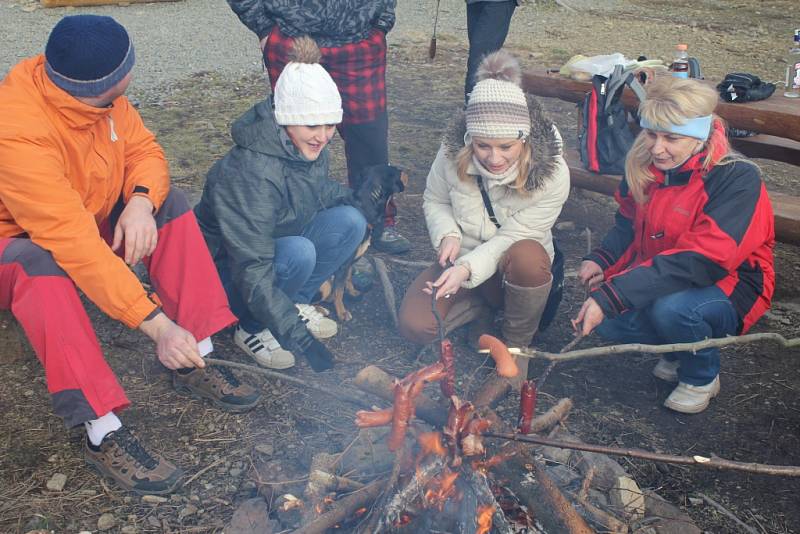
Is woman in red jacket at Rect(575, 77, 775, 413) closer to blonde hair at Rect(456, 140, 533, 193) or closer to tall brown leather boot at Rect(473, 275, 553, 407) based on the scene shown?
tall brown leather boot at Rect(473, 275, 553, 407)

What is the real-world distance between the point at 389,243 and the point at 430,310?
114 centimetres

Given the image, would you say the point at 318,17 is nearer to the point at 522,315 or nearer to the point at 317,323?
the point at 317,323

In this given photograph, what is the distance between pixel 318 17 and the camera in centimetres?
419

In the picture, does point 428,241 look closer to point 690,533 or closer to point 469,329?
point 469,329

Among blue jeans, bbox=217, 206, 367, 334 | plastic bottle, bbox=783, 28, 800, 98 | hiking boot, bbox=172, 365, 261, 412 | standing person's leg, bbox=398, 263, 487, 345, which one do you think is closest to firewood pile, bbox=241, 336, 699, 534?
hiking boot, bbox=172, 365, 261, 412

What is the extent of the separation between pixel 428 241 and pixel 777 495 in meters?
2.61

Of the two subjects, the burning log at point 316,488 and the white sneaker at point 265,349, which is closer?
the burning log at point 316,488

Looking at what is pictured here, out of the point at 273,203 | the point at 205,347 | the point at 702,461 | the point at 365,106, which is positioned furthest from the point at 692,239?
the point at 365,106

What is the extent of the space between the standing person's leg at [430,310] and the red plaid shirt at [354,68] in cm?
139

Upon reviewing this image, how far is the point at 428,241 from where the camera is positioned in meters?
4.80

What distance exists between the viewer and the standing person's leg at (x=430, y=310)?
11.6 feet

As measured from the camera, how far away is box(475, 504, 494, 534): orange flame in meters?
2.22

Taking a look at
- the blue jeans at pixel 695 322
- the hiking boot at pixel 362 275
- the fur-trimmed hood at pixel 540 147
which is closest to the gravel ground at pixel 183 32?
the hiking boot at pixel 362 275

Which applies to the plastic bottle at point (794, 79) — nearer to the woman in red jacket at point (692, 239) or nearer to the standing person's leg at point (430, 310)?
the woman in red jacket at point (692, 239)
